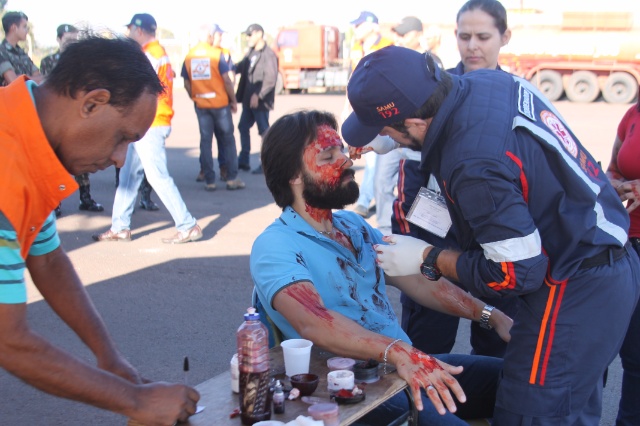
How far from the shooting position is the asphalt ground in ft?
12.9

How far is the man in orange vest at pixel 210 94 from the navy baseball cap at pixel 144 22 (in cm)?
161

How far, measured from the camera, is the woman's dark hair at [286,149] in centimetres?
299

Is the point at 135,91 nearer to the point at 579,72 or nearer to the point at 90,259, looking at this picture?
the point at 90,259

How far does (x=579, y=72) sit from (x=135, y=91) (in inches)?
919

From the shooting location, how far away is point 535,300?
237 cm

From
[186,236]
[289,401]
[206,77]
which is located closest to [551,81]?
[206,77]

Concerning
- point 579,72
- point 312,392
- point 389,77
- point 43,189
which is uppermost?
point 389,77

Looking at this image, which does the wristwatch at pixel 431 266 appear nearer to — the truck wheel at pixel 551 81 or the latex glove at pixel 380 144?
the latex glove at pixel 380 144

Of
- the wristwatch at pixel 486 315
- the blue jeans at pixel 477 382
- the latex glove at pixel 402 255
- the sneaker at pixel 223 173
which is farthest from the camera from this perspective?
the sneaker at pixel 223 173

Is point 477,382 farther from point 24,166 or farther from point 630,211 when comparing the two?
point 24,166

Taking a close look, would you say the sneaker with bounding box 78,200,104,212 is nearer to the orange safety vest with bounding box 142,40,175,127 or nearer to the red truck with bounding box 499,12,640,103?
the orange safety vest with bounding box 142,40,175,127

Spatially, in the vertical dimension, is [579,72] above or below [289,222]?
below

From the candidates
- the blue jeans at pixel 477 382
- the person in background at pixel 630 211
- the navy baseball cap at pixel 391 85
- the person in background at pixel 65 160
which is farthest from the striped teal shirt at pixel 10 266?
the person in background at pixel 630 211

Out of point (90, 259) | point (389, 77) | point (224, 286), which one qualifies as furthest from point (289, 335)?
point (90, 259)
